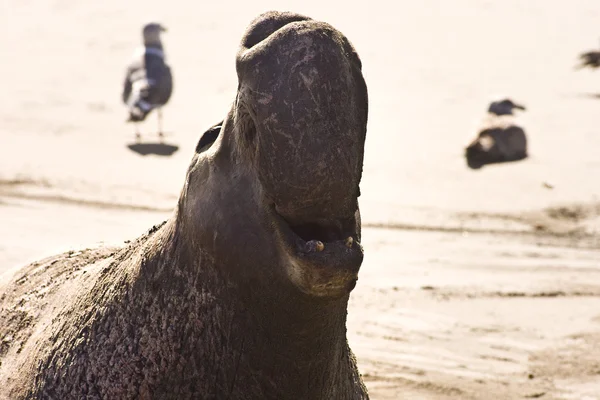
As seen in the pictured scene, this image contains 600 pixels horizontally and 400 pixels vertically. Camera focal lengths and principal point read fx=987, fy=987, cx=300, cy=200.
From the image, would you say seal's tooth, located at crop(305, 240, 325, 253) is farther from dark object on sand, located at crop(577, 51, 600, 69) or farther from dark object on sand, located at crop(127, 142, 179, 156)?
dark object on sand, located at crop(577, 51, 600, 69)

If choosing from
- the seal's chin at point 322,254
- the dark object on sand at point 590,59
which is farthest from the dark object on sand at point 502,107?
the seal's chin at point 322,254

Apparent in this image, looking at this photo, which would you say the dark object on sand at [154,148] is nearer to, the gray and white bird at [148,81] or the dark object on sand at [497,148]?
the gray and white bird at [148,81]

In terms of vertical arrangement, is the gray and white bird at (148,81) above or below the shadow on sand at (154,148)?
above

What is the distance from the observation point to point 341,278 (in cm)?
199

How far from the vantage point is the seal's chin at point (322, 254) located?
1.95 metres

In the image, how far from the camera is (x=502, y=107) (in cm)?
1263

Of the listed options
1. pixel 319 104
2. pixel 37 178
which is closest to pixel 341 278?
pixel 319 104

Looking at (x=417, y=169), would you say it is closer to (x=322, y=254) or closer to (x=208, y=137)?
(x=208, y=137)

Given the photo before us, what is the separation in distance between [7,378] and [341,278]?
1.48 m

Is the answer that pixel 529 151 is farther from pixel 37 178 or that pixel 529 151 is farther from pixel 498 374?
pixel 498 374

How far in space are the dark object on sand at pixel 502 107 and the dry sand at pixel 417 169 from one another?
0.76 feet

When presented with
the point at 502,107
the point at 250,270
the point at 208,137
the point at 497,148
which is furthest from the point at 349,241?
the point at 502,107

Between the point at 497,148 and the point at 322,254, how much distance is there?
1050 centimetres

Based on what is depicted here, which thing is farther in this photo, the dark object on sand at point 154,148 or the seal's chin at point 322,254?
the dark object on sand at point 154,148
